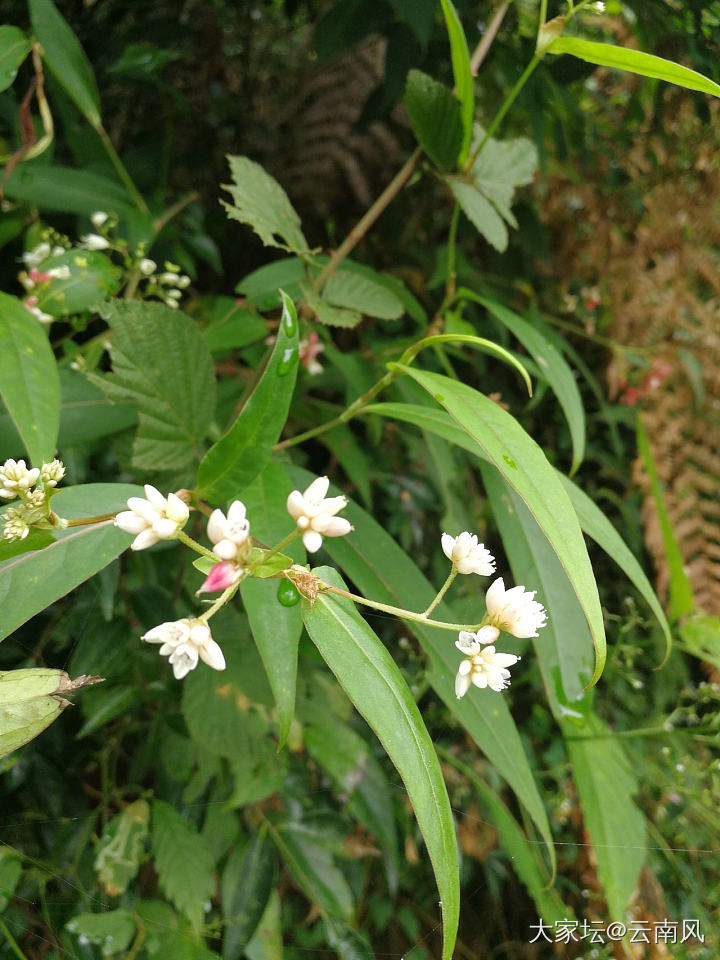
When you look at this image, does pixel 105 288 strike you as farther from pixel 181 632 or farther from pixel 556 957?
pixel 556 957

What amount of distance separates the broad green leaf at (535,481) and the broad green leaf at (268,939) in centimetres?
49

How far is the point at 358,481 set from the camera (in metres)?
0.76

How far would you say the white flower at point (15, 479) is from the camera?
345mm

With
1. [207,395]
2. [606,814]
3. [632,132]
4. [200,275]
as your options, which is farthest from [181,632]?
[632,132]

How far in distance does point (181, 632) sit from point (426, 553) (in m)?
0.72

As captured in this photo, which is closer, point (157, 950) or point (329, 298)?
point (157, 950)

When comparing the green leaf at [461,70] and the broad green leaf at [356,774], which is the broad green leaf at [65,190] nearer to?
the green leaf at [461,70]

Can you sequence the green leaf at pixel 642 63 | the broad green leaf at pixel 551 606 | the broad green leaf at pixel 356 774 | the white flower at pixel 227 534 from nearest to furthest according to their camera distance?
1. the white flower at pixel 227 534
2. the green leaf at pixel 642 63
3. the broad green leaf at pixel 551 606
4. the broad green leaf at pixel 356 774

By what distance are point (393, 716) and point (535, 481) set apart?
166mm

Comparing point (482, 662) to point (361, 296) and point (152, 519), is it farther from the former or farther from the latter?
point (361, 296)

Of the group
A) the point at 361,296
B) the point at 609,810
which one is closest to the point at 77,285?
the point at 361,296

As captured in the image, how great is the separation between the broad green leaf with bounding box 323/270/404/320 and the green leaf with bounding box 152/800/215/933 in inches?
21.7

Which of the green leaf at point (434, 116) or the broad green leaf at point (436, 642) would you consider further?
the green leaf at point (434, 116)

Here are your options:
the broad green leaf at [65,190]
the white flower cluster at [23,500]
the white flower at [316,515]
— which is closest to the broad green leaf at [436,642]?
the white flower at [316,515]
